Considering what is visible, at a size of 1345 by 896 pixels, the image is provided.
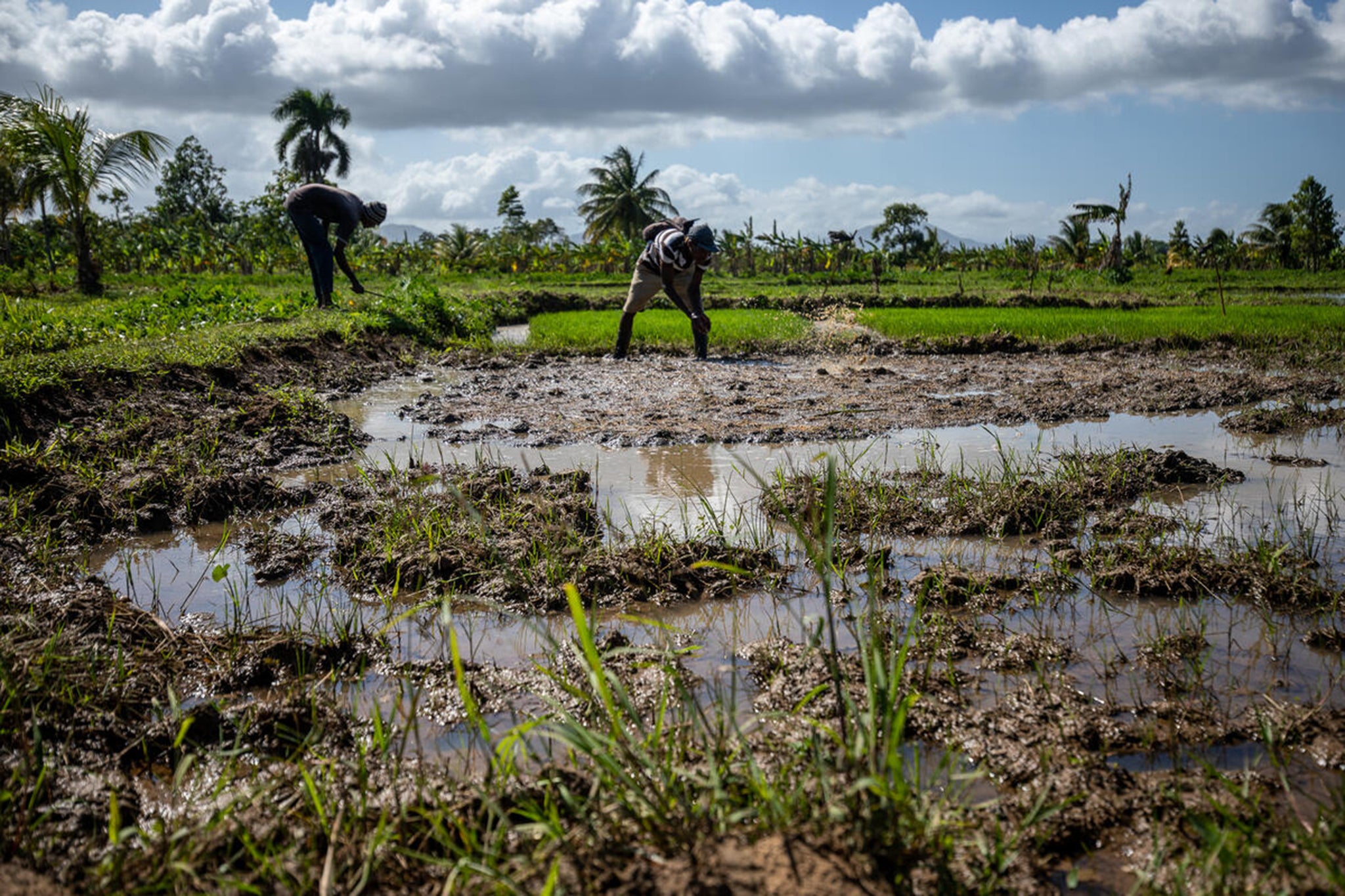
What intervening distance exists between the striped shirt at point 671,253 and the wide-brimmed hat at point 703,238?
95 millimetres

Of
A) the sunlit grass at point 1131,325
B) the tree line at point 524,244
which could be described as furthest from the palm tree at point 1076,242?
the sunlit grass at point 1131,325

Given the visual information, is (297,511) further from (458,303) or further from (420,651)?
(458,303)

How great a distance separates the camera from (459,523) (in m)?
3.60

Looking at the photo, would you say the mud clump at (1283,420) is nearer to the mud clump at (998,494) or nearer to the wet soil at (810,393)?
the wet soil at (810,393)

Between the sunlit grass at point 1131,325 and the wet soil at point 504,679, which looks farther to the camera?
the sunlit grass at point 1131,325

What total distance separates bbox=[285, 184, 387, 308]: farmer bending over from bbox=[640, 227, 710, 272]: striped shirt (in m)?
3.90

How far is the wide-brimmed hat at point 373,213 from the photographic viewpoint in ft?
36.4

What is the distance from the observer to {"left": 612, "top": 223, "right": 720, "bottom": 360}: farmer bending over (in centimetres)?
924

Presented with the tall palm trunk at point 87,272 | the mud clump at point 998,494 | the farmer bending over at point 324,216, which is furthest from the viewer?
the tall palm trunk at point 87,272

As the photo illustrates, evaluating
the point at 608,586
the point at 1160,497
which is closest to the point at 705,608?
the point at 608,586

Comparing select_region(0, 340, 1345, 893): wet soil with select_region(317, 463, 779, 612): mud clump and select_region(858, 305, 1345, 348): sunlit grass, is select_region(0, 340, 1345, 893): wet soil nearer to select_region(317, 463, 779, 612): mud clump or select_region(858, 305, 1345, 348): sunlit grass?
→ select_region(317, 463, 779, 612): mud clump

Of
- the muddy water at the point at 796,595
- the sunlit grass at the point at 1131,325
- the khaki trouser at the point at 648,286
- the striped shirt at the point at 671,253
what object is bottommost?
the muddy water at the point at 796,595

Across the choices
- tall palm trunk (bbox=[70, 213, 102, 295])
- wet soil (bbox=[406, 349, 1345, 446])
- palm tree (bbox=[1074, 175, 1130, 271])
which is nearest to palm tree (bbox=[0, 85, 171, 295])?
tall palm trunk (bbox=[70, 213, 102, 295])

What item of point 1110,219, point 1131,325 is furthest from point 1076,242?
point 1131,325
